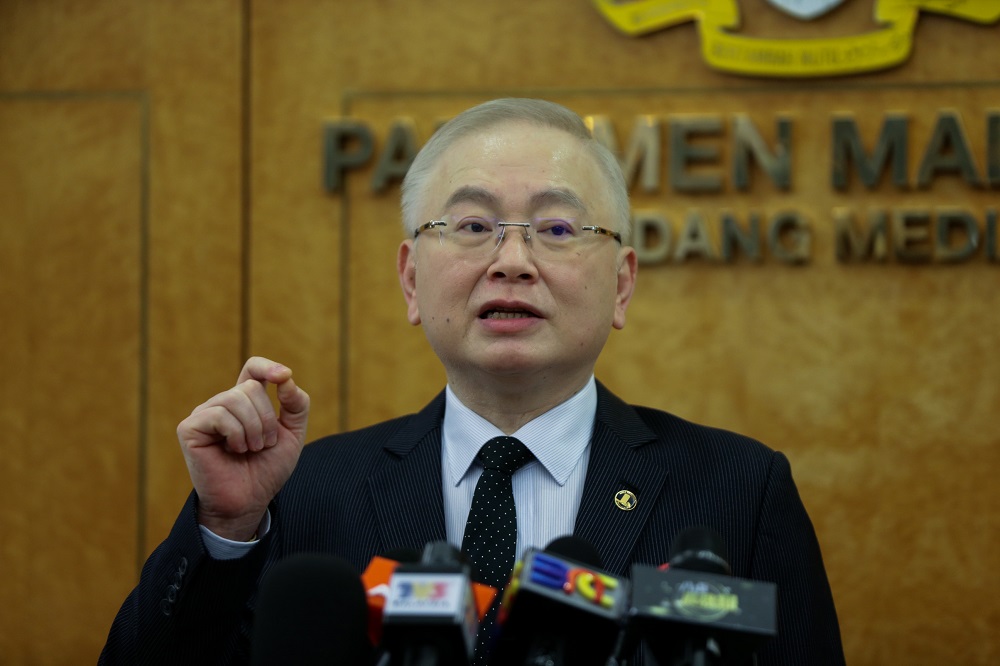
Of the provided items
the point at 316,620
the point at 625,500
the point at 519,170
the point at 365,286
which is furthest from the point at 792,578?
the point at 365,286

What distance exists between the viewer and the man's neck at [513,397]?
1762 mm

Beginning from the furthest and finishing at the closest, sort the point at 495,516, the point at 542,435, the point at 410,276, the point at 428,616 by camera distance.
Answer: the point at 410,276 → the point at 542,435 → the point at 495,516 → the point at 428,616

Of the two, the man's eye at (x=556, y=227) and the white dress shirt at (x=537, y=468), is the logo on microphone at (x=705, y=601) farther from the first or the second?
the man's eye at (x=556, y=227)

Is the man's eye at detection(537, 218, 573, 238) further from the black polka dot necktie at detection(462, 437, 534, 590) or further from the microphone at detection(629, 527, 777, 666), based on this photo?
the microphone at detection(629, 527, 777, 666)

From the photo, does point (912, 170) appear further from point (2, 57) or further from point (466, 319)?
point (2, 57)

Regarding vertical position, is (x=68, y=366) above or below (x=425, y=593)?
below

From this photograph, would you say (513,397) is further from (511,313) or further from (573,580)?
(573,580)

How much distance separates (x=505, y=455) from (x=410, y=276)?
0.42 meters

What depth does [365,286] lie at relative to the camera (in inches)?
144

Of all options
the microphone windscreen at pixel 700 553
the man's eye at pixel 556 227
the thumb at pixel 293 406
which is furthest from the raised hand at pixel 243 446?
the microphone windscreen at pixel 700 553

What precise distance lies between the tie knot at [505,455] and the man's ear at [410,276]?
0.94 ft

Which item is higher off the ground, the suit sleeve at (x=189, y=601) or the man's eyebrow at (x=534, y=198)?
the man's eyebrow at (x=534, y=198)

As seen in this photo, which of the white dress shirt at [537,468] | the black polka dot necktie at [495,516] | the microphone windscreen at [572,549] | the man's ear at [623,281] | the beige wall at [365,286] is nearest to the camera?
the microphone windscreen at [572,549]

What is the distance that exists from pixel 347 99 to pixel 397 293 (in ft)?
2.30
